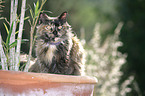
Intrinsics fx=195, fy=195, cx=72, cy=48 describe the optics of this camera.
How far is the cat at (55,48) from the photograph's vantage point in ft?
4.81

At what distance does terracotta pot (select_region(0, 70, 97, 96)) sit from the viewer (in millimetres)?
918

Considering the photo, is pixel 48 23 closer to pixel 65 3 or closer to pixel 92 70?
pixel 92 70

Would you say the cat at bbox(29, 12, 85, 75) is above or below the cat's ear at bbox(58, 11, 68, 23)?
below

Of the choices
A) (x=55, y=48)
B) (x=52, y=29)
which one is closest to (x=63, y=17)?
(x=52, y=29)

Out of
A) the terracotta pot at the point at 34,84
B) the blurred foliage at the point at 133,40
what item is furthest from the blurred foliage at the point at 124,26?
the terracotta pot at the point at 34,84

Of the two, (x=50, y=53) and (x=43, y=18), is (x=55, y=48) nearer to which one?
(x=50, y=53)

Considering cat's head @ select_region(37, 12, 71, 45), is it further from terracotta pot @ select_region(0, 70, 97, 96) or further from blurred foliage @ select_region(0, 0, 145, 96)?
blurred foliage @ select_region(0, 0, 145, 96)

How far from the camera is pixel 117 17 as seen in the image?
4.89m

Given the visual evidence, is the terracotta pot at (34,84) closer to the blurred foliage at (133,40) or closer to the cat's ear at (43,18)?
the cat's ear at (43,18)

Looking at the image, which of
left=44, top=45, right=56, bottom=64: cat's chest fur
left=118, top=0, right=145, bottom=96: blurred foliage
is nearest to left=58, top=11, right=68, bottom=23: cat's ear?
left=44, top=45, right=56, bottom=64: cat's chest fur

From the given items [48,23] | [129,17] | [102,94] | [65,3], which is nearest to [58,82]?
[48,23]

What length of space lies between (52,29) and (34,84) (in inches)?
23.4

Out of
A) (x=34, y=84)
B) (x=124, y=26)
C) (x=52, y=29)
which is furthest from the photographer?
(x=124, y=26)

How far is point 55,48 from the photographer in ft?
A: 4.97
